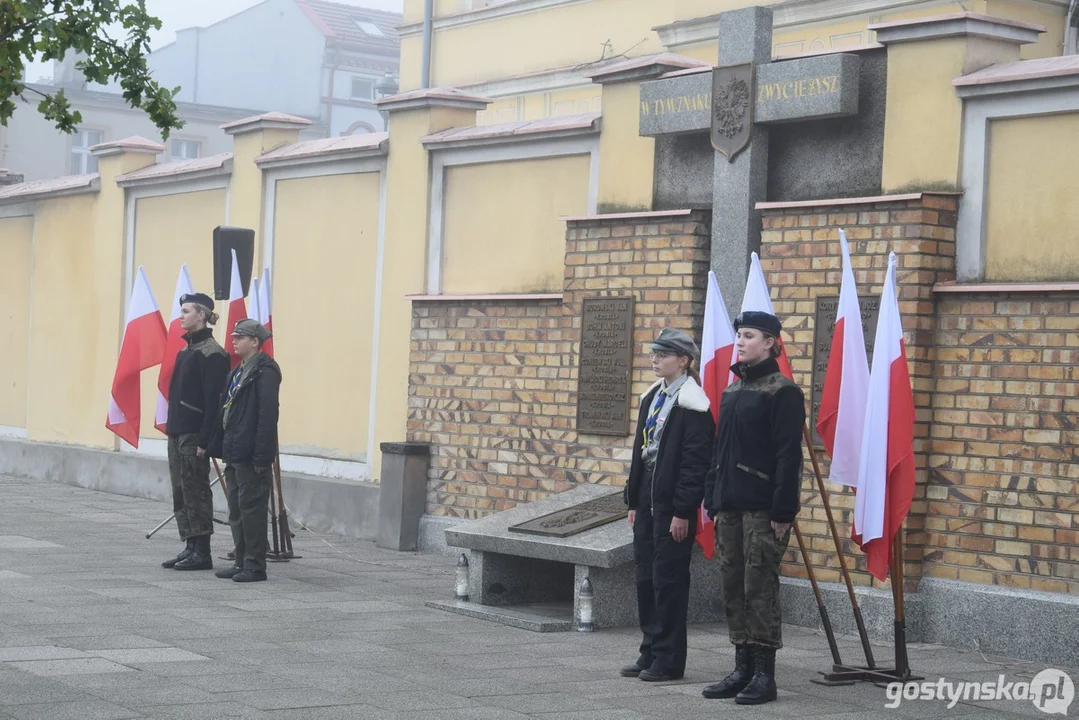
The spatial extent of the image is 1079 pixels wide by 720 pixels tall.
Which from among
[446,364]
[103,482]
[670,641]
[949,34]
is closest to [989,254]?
[949,34]

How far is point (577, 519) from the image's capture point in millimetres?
10469

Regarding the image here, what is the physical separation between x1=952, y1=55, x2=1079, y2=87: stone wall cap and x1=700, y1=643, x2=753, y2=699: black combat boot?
371 centimetres

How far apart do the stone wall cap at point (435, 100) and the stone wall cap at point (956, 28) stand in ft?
16.4

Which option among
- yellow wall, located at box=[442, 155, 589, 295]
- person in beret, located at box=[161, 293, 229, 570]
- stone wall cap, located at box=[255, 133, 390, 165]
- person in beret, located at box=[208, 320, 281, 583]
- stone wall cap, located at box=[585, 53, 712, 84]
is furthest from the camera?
stone wall cap, located at box=[255, 133, 390, 165]

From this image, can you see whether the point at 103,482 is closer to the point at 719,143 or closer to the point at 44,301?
the point at 44,301

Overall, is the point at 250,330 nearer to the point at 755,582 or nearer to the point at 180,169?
the point at 755,582

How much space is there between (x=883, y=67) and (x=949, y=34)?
524 millimetres

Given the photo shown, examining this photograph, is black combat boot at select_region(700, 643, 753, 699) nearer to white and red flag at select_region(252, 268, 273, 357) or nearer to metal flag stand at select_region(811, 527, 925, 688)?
metal flag stand at select_region(811, 527, 925, 688)

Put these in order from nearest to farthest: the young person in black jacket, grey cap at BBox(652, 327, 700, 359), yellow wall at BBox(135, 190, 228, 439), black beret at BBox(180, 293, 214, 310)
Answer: the young person in black jacket → grey cap at BBox(652, 327, 700, 359) → black beret at BBox(180, 293, 214, 310) → yellow wall at BBox(135, 190, 228, 439)

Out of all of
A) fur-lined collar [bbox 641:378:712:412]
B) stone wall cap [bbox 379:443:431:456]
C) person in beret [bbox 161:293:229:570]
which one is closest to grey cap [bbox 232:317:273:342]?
person in beret [bbox 161:293:229:570]

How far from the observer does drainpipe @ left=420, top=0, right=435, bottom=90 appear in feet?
103

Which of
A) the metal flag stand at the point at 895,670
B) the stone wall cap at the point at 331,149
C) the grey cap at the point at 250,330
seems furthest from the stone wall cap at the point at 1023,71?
the stone wall cap at the point at 331,149

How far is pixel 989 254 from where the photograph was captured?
980cm

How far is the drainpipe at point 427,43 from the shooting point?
103 feet
